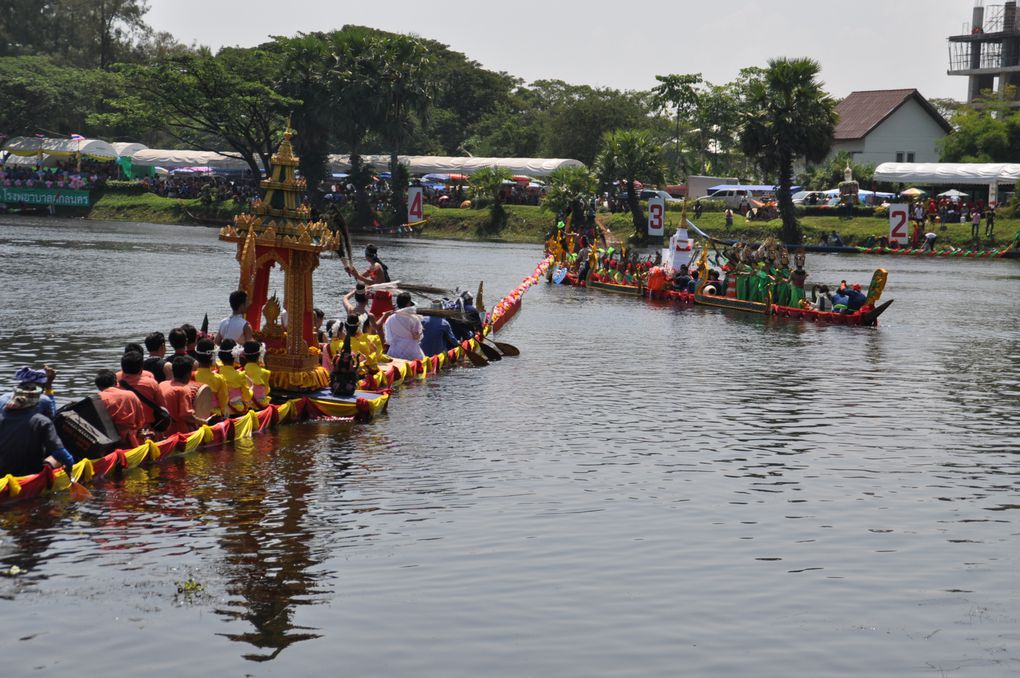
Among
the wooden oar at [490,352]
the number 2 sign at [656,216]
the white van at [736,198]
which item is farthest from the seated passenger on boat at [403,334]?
the white van at [736,198]

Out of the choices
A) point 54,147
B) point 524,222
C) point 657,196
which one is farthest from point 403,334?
point 54,147

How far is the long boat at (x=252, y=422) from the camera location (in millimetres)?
14000

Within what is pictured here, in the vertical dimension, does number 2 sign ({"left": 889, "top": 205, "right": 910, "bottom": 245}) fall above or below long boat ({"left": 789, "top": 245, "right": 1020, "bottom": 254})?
above

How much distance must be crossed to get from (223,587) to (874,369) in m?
20.7

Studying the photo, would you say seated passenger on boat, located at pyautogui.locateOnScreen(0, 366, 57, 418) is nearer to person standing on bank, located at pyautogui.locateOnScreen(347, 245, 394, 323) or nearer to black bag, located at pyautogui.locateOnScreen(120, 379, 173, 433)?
black bag, located at pyautogui.locateOnScreen(120, 379, 173, 433)

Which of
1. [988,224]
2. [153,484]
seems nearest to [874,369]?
[153,484]

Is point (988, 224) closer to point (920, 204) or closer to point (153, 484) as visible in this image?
point (920, 204)

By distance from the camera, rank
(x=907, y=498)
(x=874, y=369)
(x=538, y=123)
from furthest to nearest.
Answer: (x=538, y=123) < (x=874, y=369) < (x=907, y=498)

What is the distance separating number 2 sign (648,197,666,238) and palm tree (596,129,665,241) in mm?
1462

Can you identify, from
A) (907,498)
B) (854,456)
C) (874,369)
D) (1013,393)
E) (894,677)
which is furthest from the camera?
(874,369)

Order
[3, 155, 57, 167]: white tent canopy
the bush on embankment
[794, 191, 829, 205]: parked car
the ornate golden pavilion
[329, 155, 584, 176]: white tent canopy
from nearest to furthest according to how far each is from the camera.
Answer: the ornate golden pavilion < [794, 191, 829, 205]: parked car < [329, 155, 584, 176]: white tent canopy < the bush on embankment < [3, 155, 57, 167]: white tent canopy

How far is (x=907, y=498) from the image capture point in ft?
54.0

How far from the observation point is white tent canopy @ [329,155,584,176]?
88938 mm

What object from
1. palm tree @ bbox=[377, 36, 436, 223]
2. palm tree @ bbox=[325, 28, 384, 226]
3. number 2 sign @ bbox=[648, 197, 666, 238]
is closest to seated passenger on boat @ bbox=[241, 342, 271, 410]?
number 2 sign @ bbox=[648, 197, 666, 238]
